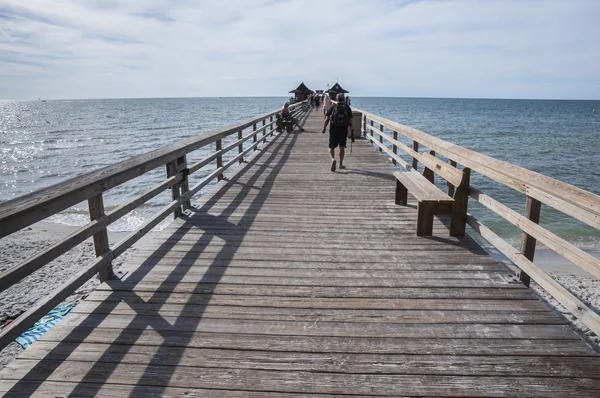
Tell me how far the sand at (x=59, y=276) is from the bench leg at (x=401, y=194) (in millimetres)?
2729

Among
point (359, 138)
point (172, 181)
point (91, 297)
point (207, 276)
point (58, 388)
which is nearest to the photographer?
point (58, 388)

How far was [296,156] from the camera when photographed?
11234mm

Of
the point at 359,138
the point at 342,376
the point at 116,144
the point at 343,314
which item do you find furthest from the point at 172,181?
the point at 116,144

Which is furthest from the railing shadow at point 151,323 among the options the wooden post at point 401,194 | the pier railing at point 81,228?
the wooden post at point 401,194

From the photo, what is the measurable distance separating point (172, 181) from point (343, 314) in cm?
302

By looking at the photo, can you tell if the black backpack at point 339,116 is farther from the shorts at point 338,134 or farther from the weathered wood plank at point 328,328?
the weathered wood plank at point 328,328

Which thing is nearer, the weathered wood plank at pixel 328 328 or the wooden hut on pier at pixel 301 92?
the weathered wood plank at pixel 328 328

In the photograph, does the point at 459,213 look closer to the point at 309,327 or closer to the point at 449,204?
the point at 449,204

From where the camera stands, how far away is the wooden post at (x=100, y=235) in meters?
3.21

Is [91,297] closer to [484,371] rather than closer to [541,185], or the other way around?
[484,371]

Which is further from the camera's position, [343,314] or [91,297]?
[91,297]

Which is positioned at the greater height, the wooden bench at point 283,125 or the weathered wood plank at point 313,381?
the wooden bench at point 283,125

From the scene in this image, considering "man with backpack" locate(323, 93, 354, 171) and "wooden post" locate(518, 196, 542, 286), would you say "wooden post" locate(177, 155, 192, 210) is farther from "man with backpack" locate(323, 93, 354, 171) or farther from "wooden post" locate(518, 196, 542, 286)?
"wooden post" locate(518, 196, 542, 286)

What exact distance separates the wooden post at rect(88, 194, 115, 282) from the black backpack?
577 centimetres
